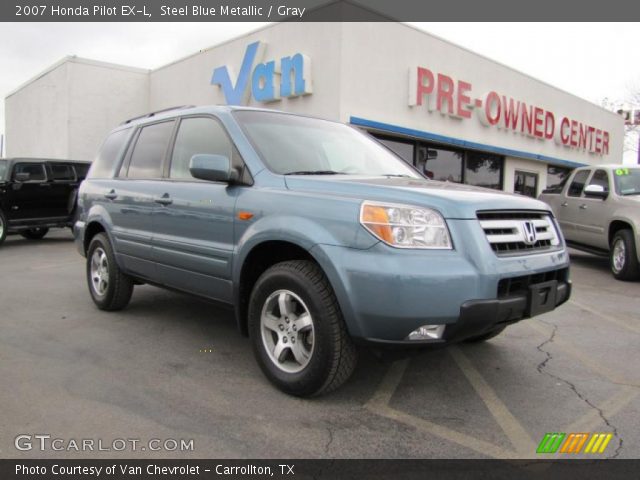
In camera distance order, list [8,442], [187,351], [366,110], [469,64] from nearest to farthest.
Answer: [8,442], [187,351], [366,110], [469,64]

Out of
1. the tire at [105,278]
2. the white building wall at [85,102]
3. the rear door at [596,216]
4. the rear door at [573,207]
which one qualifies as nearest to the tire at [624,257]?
the rear door at [596,216]

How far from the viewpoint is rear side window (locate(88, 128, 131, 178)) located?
5.31 meters

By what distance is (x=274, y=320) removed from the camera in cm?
337

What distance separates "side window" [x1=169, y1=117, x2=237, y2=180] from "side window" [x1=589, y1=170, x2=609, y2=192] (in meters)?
7.06

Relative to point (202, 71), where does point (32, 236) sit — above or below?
below

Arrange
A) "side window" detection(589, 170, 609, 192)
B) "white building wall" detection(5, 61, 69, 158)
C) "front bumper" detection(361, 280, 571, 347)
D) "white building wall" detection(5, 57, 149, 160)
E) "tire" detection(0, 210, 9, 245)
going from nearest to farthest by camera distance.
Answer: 1. "front bumper" detection(361, 280, 571, 347)
2. "side window" detection(589, 170, 609, 192)
3. "tire" detection(0, 210, 9, 245)
4. "white building wall" detection(5, 57, 149, 160)
5. "white building wall" detection(5, 61, 69, 158)

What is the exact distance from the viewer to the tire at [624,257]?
7703 millimetres

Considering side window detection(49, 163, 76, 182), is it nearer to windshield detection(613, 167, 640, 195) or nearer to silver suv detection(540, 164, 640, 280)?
silver suv detection(540, 164, 640, 280)

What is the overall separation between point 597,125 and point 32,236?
22555 millimetres

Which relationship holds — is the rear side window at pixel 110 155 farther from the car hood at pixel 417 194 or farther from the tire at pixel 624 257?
the tire at pixel 624 257

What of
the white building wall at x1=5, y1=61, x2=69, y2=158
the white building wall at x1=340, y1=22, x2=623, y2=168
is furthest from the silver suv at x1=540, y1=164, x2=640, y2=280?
the white building wall at x1=5, y1=61, x2=69, y2=158

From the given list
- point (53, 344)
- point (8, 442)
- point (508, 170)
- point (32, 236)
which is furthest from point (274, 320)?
point (508, 170)

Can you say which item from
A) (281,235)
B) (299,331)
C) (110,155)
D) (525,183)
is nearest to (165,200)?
(281,235)

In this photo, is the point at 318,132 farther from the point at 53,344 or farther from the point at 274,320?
the point at 53,344
